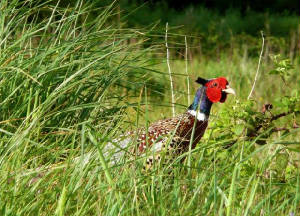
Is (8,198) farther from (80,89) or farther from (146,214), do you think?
(80,89)

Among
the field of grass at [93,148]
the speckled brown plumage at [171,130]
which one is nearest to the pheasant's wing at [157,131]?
the speckled brown plumage at [171,130]

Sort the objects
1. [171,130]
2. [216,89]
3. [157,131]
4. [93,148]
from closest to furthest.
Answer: [93,148] < [171,130] < [157,131] < [216,89]

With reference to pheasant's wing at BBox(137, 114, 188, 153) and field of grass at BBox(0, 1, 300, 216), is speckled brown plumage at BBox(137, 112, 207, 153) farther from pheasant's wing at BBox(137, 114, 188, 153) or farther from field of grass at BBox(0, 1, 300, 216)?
field of grass at BBox(0, 1, 300, 216)

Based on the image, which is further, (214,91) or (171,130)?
(214,91)

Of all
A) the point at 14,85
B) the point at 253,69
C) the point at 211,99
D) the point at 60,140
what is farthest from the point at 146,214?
the point at 253,69

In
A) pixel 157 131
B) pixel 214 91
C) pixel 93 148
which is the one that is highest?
pixel 93 148

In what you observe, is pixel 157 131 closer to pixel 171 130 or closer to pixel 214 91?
pixel 171 130

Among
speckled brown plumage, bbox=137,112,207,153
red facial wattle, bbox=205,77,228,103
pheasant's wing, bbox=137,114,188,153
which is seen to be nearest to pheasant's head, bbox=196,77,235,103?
red facial wattle, bbox=205,77,228,103

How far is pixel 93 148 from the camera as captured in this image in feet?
9.84

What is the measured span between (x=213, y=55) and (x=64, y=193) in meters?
8.28

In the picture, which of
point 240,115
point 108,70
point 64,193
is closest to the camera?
point 64,193

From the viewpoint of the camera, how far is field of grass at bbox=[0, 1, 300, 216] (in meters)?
2.72

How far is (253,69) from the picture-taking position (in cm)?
788

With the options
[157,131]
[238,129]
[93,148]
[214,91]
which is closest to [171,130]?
[157,131]
